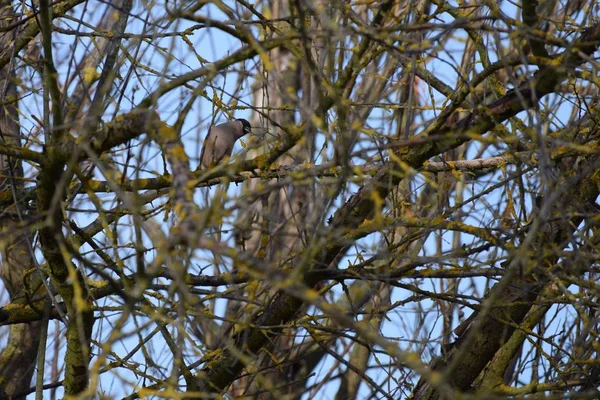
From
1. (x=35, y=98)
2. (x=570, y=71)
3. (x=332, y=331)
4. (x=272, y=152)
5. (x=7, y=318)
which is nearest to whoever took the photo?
(x=570, y=71)

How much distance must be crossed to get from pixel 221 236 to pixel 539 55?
1.30 meters

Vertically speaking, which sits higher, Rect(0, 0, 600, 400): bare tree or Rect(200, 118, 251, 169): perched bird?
Rect(200, 118, 251, 169): perched bird

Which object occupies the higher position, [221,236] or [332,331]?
[221,236]

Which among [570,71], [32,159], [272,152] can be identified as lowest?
[570,71]

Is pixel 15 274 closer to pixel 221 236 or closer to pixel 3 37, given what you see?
pixel 3 37

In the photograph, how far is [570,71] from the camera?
2.49 m


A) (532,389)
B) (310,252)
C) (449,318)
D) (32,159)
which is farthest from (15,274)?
(310,252)

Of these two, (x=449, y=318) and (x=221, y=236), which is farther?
(x=449, y=318)

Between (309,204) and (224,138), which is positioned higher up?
(224,138)

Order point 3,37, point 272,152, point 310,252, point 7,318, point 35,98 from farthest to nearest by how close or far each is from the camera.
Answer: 1. point 35,98
2. point 3,37
3. point 7,318
4. point 272,152
5. point 310,252

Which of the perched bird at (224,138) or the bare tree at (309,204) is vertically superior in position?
the perched bird at (224,138)

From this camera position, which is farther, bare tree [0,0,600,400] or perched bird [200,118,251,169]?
perched bird [200,118,251,169]

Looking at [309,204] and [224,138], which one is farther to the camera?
[224,138]

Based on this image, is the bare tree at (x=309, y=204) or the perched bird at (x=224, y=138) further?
the perched bird at (x=224, y=138)
